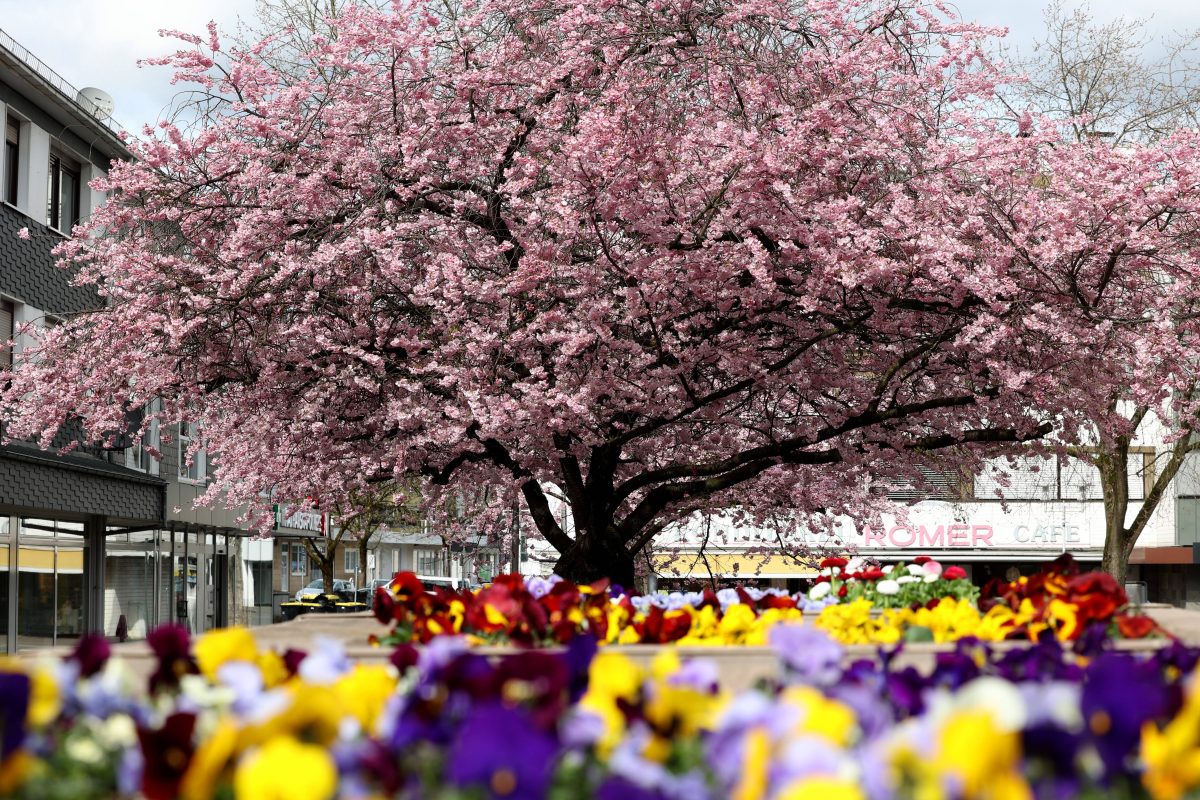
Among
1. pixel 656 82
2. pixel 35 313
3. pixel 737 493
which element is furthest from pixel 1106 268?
pixel 35 313

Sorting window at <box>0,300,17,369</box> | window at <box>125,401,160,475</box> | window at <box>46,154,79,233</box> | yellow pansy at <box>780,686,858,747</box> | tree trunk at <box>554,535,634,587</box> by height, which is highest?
window at <box>46,154,79,233</box>

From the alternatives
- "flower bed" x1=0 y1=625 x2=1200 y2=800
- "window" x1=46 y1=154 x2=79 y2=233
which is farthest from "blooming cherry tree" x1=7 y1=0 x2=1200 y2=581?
"window" x1=46 y1=154 x2=79 y2=233

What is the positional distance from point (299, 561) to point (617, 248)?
7862 centimetres

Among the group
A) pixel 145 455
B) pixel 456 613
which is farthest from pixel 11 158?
pixel 456 613

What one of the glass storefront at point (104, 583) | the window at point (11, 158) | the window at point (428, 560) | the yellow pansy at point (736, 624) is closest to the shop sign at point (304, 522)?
the glass storefront at point (104, 583)

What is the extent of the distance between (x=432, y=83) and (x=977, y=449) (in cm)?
743

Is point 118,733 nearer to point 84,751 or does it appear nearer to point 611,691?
point 84,751

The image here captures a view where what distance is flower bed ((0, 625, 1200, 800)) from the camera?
2.46 m

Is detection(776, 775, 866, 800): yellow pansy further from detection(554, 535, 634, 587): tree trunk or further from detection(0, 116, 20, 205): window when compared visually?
detection(0, 116, 20, 205): window

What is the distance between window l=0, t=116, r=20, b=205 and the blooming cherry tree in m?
9.41

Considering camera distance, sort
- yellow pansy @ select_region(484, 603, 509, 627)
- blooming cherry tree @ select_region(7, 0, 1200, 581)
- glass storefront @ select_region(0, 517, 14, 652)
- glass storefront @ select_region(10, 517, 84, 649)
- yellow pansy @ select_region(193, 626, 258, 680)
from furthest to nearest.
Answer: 1. glass storefront @ select_region(10, 517, 84, 649)
2. glass storefront @ select_region(0, 517, 14, 652)
3. blooming cherry tree @ select_region(7, 0, 1200, 581)
4. yellow pansy @ select_region(484, 603, 509, 627)
5. yellow pansy @ select_region(193, 626, 258, 680)

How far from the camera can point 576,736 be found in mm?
2938

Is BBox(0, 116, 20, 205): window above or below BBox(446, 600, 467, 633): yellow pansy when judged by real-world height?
above

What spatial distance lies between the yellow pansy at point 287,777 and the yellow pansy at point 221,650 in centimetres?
145
